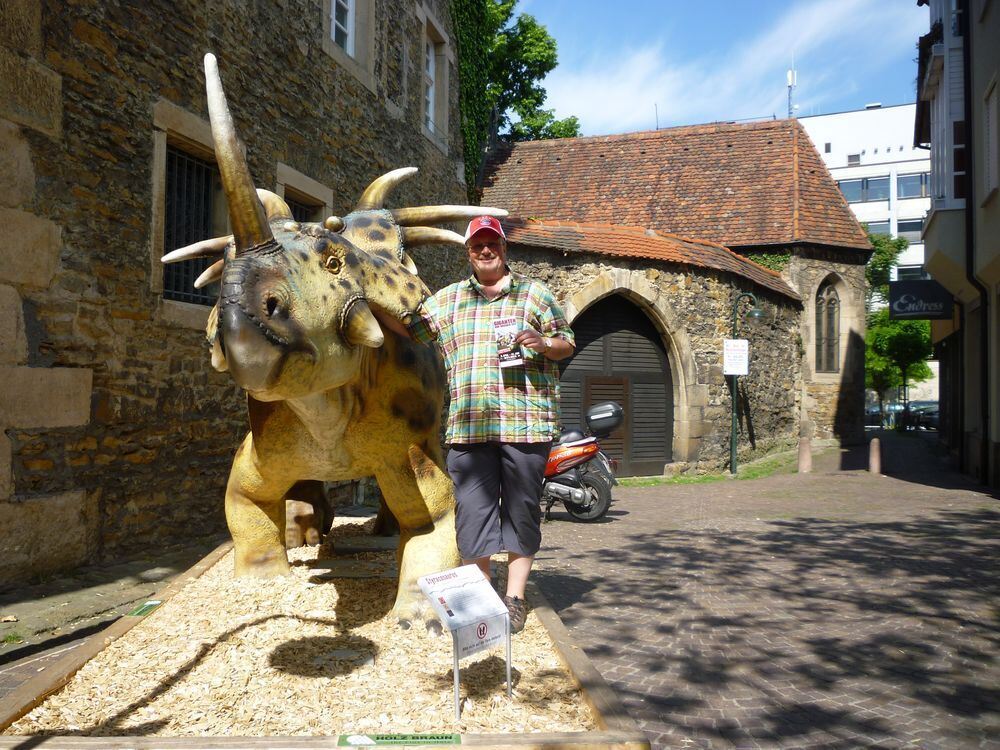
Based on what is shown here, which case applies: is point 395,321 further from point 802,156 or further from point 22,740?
point 802,156

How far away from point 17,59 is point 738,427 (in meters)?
13.1

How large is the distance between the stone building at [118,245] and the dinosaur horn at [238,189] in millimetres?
3472

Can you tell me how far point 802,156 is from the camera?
67.2ft

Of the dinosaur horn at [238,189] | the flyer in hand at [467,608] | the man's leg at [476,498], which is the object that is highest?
the dinosaur horn at [238,189]

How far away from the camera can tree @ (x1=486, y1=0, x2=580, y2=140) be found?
2367cm

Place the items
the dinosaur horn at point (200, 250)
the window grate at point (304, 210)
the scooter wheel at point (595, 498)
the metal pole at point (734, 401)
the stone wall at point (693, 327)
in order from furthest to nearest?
the metal pole at point (734, 401), the stone wall at point (693, 327), the scooter wheel at point (595, 498), the window grate at point (304, 210), the dinosaur horn at point (200, 250)

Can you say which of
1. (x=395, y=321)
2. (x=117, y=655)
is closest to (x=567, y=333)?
(x=395, y=321)

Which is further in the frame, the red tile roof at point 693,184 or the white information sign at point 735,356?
the red tile roof at point 693,184

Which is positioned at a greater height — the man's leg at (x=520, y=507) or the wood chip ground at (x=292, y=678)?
the man's leg at (x=520, y=507)

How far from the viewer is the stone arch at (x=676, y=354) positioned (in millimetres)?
13352

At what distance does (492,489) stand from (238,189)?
174 centimetres

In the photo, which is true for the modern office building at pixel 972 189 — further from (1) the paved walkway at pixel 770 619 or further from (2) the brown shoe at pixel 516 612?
(2) the brown shoe at pixel 516 612

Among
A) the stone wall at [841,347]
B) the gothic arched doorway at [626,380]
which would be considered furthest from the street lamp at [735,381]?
the stone wall at [841,347]

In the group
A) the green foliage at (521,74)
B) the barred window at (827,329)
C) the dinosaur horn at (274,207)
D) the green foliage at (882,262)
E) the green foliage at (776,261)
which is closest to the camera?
the dinosaur horn at (274,207)
